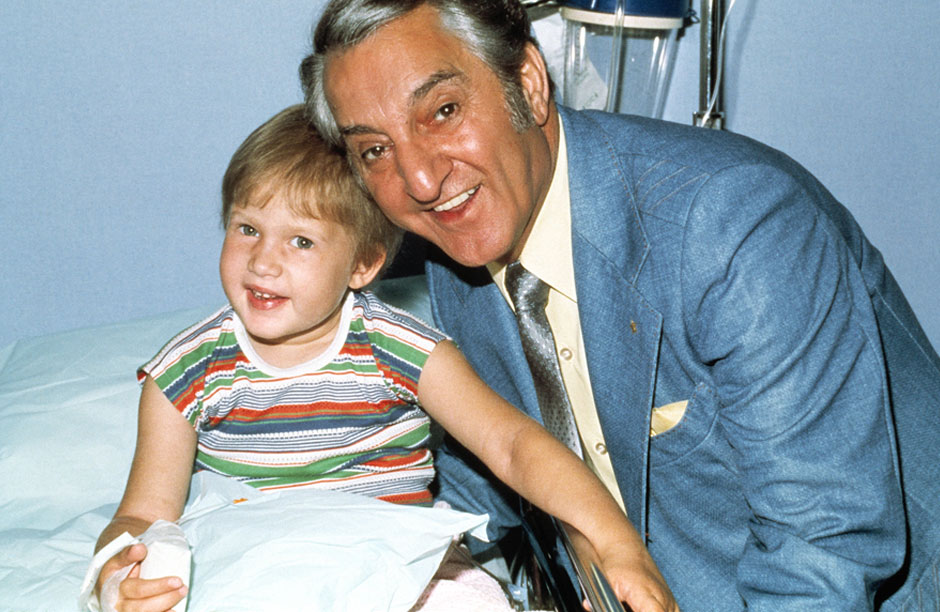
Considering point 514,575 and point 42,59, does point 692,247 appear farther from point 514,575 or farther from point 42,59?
point 42,59

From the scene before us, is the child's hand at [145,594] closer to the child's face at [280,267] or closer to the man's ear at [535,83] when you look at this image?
the child's face at [280,267]

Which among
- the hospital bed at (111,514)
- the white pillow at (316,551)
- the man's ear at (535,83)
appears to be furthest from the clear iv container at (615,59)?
the white pillow at (316,551)

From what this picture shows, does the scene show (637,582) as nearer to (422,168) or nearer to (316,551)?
(316,551)

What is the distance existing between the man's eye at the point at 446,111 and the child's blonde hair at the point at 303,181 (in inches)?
7.5

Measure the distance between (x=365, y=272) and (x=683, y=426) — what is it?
0.55 m

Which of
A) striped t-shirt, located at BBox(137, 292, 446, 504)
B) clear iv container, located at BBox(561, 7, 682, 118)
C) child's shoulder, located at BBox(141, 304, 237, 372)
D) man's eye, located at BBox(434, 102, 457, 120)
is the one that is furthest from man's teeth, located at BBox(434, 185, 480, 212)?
clear iv container, located at BBox(561, 7, 682, 118)

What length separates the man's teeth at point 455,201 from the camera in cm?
134

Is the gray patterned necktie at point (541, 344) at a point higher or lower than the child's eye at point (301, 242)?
lower

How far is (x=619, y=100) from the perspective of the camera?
6.40ft

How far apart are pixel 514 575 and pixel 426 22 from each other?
39.6 inches

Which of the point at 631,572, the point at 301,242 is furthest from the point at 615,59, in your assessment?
the point at 631,572

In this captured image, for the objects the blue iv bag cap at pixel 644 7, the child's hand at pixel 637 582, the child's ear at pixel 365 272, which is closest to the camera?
the child's hand at pixel 637 582

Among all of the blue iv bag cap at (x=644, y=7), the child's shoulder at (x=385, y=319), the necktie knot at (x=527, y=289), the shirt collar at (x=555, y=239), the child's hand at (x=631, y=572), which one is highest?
the blue iv bag cap at (x=644, y=7)

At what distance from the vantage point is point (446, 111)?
1302 mm
